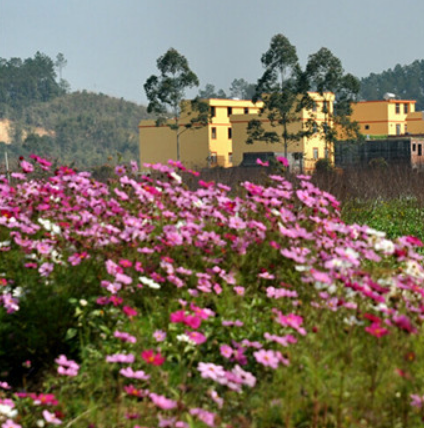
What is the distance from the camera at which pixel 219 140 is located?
196ft

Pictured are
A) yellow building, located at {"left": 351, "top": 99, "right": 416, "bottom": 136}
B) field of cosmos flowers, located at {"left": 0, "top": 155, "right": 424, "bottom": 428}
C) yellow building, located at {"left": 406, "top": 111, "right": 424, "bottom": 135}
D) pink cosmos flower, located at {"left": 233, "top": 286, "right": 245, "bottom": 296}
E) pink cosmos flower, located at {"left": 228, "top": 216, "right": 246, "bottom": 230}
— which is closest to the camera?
field of cosmos flowers, located at {"left": 0, "top": 155, "right": 424, "bottom": 428}

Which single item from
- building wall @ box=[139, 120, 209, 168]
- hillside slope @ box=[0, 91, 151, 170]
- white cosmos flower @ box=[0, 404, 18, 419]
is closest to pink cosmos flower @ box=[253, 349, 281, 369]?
white cosmos flower @ box=[0, 404, 18, 419]

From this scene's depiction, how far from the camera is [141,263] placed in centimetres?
478

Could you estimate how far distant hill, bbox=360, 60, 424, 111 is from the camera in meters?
138

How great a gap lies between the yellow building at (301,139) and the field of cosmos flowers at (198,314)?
142 feet

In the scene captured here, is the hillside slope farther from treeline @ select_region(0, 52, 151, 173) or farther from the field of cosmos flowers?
the field of cosmos flowers

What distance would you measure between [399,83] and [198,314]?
143m

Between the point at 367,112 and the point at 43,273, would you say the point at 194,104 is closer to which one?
the point at 367,112

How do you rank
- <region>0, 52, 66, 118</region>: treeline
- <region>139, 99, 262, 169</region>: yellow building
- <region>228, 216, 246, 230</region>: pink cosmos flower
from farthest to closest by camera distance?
1. <region>0, 52, 66, 118</region>: treeline
2. <region>139, 99, 262, 169</region>: yellow building
3. <region>228, 216, 246, 230</region>: pink cosmos flower

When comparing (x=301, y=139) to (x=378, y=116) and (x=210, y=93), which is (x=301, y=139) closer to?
(x=378, y=116)

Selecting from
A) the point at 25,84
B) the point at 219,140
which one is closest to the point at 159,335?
the point at 219,140

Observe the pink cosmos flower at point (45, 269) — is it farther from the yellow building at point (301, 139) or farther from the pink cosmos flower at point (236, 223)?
the yellow building at point (301, 139)

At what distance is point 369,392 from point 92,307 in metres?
1.90

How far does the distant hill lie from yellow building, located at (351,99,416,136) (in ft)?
231
